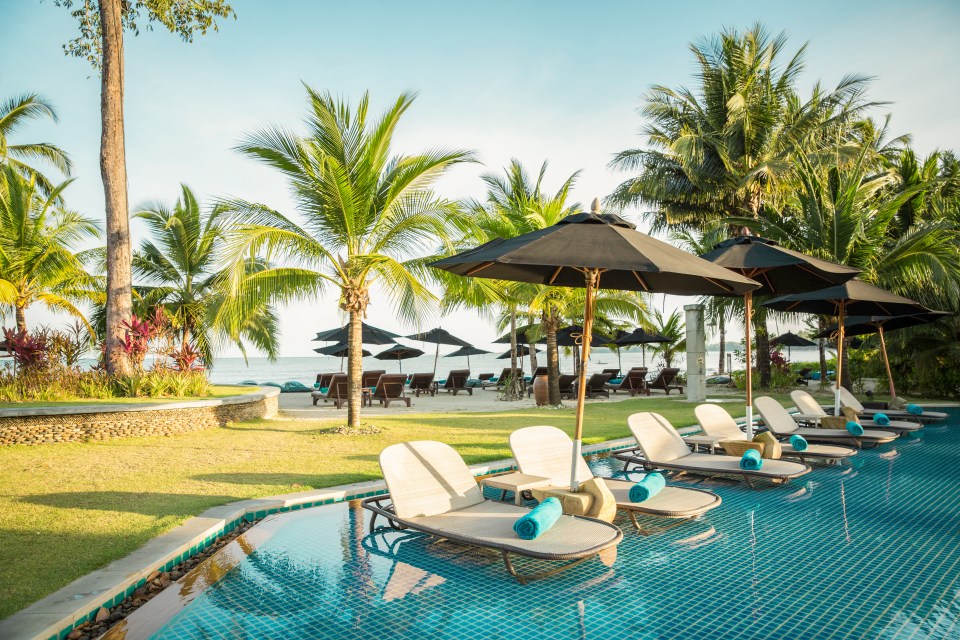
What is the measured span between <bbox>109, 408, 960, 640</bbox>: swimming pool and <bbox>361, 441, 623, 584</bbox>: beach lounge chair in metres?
0.19

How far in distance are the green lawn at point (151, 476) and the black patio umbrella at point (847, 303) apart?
2.62 metres

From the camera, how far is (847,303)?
9211 millimetres

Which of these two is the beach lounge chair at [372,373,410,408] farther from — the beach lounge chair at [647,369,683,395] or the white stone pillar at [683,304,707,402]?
the beach lounge chair at [647,369,683,395]

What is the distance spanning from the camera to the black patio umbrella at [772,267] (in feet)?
20.8

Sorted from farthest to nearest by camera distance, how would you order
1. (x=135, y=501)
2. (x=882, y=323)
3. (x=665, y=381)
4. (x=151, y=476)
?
(x=665, y=381)
(x=882, y=323)
(x=151, y=476)
(x=135, y=501)

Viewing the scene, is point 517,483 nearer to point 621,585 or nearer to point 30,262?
point 621,585

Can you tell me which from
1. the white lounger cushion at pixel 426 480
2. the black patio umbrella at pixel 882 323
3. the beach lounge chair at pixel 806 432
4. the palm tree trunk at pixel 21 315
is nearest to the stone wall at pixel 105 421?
the white lounger cushion at pixel 426 480

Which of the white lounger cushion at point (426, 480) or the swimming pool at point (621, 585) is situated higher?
the white lounger cushion at point (426, 480)

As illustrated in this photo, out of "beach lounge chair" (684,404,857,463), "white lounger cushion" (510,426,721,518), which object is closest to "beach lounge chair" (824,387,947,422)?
"beach lounge chair" (684,404,857,463)

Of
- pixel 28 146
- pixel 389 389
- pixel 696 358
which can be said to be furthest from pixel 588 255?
pixel 28 146

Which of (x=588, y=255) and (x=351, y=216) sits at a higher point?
(x=351, y=216)

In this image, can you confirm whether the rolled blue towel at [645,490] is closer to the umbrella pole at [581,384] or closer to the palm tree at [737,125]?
the umbrella pole at [581,384]

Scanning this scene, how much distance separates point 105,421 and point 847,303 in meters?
11.3

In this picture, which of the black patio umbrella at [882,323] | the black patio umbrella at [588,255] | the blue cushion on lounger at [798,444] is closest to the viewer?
the black patio umbrella at [588,255]
